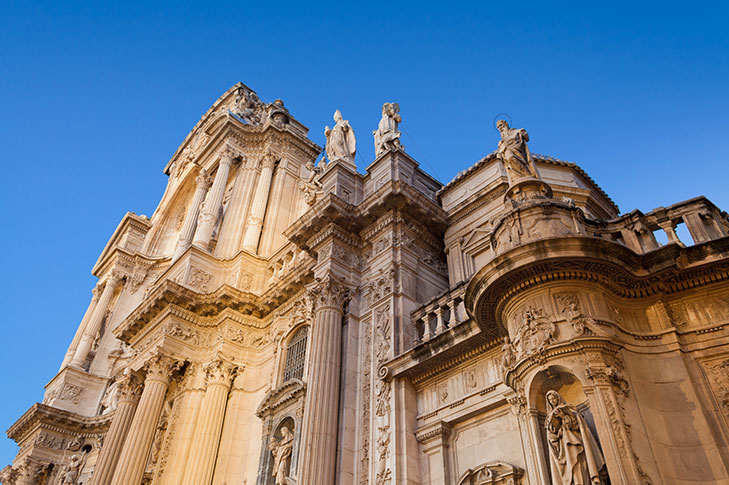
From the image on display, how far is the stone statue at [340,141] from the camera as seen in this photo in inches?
788

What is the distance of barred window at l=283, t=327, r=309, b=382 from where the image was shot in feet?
59.1

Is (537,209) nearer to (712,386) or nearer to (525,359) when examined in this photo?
(525,359)

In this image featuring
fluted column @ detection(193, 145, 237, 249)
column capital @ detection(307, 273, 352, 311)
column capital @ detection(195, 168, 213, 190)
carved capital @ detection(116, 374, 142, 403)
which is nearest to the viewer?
column capital @ detection(307, 273, 352, 311)

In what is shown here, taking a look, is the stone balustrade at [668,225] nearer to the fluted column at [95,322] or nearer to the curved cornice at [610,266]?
the curved cornice at [610,266]

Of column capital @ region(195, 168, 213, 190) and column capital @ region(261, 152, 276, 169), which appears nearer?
column capital @ region(261, 152, 276, 169)

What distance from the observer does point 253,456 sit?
693 inches

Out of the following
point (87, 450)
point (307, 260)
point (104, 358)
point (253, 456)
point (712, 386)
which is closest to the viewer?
point (712, 386)

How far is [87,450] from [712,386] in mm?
28368

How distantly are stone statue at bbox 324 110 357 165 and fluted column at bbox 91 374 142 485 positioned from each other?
1078 cm

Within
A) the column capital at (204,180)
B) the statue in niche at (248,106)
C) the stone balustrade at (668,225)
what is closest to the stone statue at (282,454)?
the stone balustrade at (668,225)

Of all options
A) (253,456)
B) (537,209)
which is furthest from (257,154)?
(537,209)

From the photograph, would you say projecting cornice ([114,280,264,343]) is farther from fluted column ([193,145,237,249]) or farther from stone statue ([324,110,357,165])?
stone statue ([324,110,357,165])

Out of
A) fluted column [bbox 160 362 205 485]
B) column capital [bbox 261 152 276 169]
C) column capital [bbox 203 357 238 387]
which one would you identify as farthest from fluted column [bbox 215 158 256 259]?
fluted column [bbox 160 362 205 485]

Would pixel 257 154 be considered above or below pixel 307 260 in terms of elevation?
above
